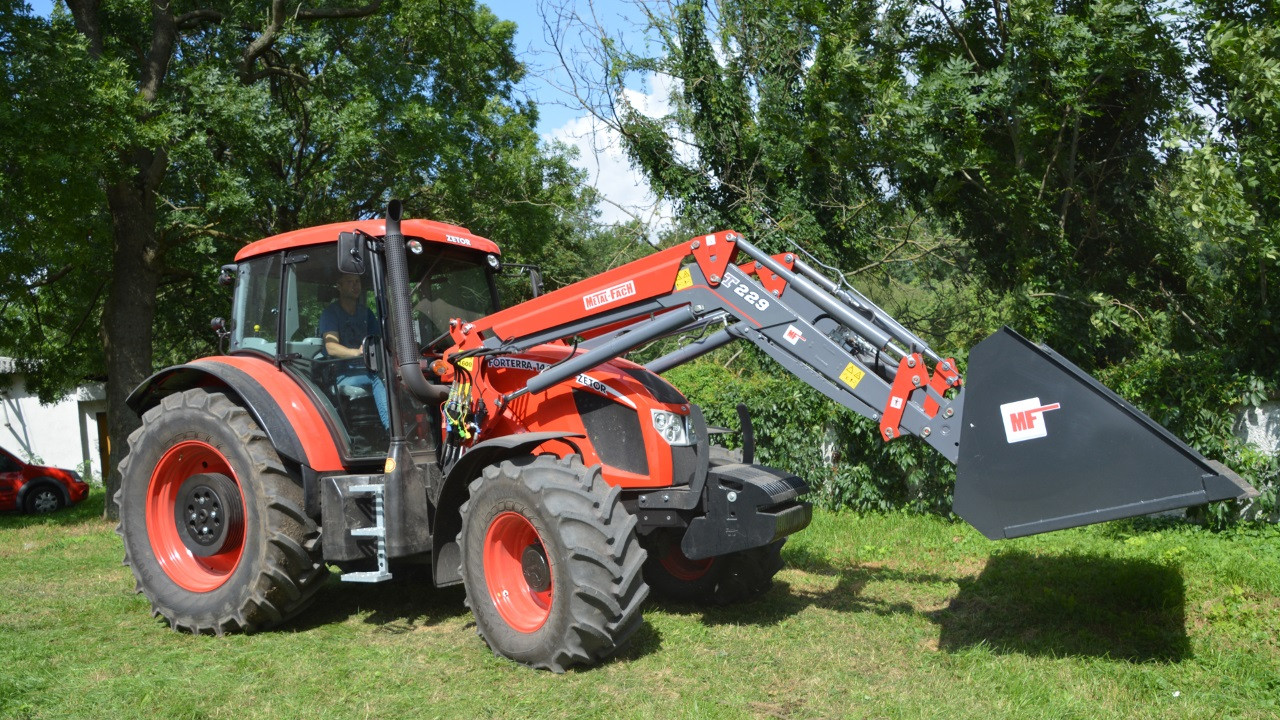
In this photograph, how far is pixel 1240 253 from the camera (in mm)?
8344

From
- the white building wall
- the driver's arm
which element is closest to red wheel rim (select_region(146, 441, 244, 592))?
the driver's arm

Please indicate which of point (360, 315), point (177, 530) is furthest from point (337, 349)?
point (177, 530)

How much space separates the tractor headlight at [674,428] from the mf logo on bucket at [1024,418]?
1.93 m

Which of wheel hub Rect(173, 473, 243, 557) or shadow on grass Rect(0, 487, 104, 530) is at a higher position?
wheel hub Rect(173, 473, 243, 557)

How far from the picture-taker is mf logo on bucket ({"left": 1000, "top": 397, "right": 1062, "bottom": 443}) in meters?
4.67

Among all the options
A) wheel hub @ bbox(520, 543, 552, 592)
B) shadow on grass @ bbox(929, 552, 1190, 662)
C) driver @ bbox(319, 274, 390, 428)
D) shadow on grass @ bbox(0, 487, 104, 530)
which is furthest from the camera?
shadow on grass @ bbox(0, 487, 104, 530)

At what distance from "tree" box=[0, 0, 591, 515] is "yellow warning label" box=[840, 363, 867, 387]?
9.29 m

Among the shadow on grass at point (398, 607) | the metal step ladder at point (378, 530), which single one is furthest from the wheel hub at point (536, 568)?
the metal step ladder at point (378, 530)

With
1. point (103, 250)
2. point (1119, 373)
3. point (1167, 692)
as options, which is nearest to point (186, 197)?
point (103, 250)

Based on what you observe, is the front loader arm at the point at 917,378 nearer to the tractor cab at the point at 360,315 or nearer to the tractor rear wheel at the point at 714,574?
the tractor cab at the point at 360,315

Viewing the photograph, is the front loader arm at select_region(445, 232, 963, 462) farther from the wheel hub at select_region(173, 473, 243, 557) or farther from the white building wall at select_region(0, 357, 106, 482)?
the white building wall at select_region(0, 357, 106, 482)

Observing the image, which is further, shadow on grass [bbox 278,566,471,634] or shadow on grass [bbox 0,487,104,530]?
shadow on grass [bbox 0,487,104,530]

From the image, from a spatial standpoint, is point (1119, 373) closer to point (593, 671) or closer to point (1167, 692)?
point (1167, 692)

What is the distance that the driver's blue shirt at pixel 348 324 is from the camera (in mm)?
6352
